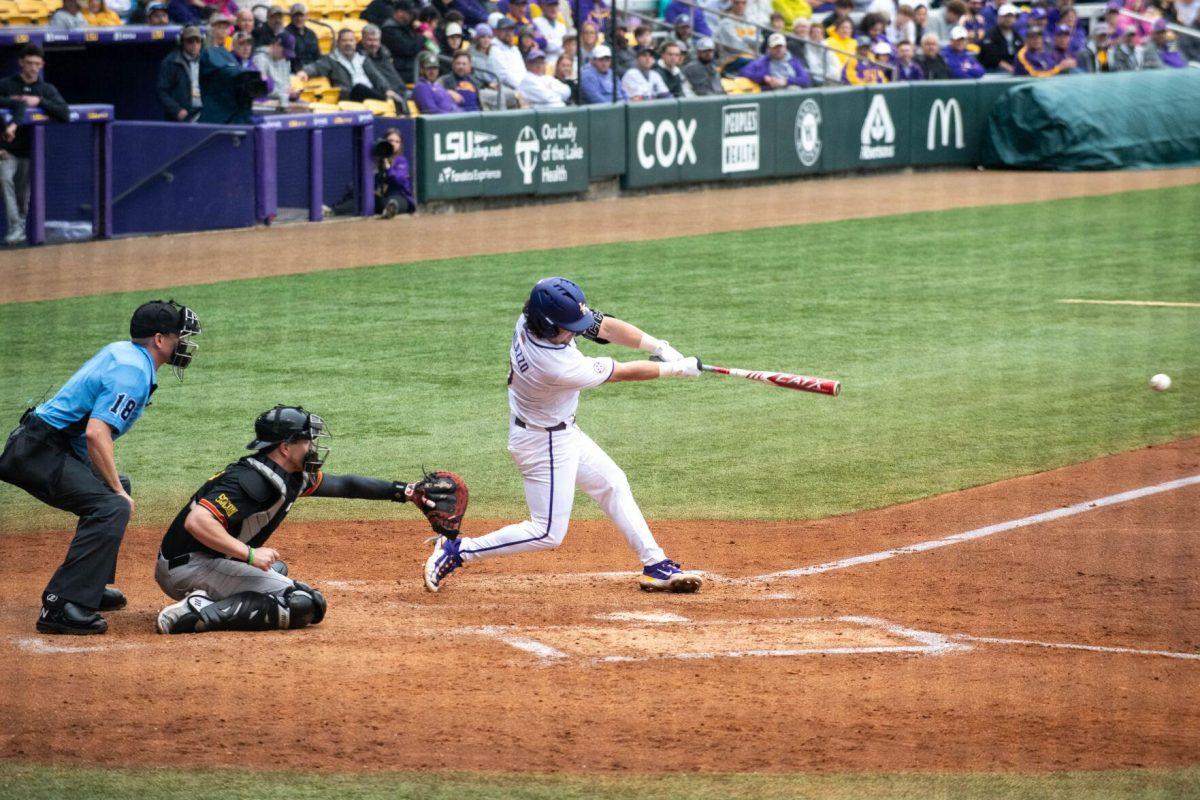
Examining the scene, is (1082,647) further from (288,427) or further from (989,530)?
(288,427)

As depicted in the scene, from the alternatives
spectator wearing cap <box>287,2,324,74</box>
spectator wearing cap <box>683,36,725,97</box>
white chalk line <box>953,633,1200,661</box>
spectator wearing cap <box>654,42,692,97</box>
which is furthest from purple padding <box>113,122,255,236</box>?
white chalk line <box>953,633,1200,661</box>

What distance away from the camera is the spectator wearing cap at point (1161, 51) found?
95.0ft

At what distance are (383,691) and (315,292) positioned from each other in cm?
1024

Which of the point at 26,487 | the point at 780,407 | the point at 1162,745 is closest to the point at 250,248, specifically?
the point at 780,407

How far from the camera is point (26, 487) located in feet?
22.2

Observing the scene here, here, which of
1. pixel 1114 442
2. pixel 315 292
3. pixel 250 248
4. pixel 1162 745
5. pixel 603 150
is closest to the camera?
pixel 1162 745

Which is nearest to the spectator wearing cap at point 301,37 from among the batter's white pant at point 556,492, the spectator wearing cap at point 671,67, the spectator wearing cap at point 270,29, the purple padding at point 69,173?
the spectator wearing cap at point 270,29

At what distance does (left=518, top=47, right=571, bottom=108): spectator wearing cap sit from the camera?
72.8 ft

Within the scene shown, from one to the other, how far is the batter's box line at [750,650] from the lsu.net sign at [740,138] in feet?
57.7

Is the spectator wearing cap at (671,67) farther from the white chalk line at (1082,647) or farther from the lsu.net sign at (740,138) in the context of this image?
the white chalk line at (1082,647)

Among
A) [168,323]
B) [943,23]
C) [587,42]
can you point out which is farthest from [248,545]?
[943,23]

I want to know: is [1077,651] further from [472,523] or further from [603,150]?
[603,150]

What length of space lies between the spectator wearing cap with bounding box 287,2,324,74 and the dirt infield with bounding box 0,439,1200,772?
12.7 meters

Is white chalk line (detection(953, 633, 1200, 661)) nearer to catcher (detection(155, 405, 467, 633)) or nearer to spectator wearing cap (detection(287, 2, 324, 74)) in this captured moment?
catcher (detection(155, 405, 467, 633))
